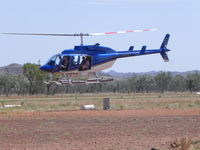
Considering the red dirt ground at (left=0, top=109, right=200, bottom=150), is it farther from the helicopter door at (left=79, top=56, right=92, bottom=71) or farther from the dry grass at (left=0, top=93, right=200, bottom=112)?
the dry grass at (left=0, top=93, right=200, bottom=112)

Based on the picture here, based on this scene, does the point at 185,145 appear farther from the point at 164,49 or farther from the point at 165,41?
the point at 165,41

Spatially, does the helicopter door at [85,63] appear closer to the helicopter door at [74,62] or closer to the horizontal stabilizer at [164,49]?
the helicopter door at [74,62]

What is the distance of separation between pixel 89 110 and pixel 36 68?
192 feet

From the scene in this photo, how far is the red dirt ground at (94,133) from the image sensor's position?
72.0 ft

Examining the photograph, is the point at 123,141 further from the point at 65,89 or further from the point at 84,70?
the point at 65,89

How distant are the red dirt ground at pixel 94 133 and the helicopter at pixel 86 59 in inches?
159

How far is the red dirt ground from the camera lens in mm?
21953

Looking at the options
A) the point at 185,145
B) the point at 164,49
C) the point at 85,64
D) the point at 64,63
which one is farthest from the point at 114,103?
the point at 185,145

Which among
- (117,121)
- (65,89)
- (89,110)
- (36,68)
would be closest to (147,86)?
(65,89)

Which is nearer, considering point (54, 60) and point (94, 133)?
point (94, 133)

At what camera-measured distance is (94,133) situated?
2680cm

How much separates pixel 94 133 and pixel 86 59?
1282 centimetres

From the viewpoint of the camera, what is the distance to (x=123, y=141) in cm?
2325

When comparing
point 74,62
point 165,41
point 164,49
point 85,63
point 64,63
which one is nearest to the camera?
point 64,63
